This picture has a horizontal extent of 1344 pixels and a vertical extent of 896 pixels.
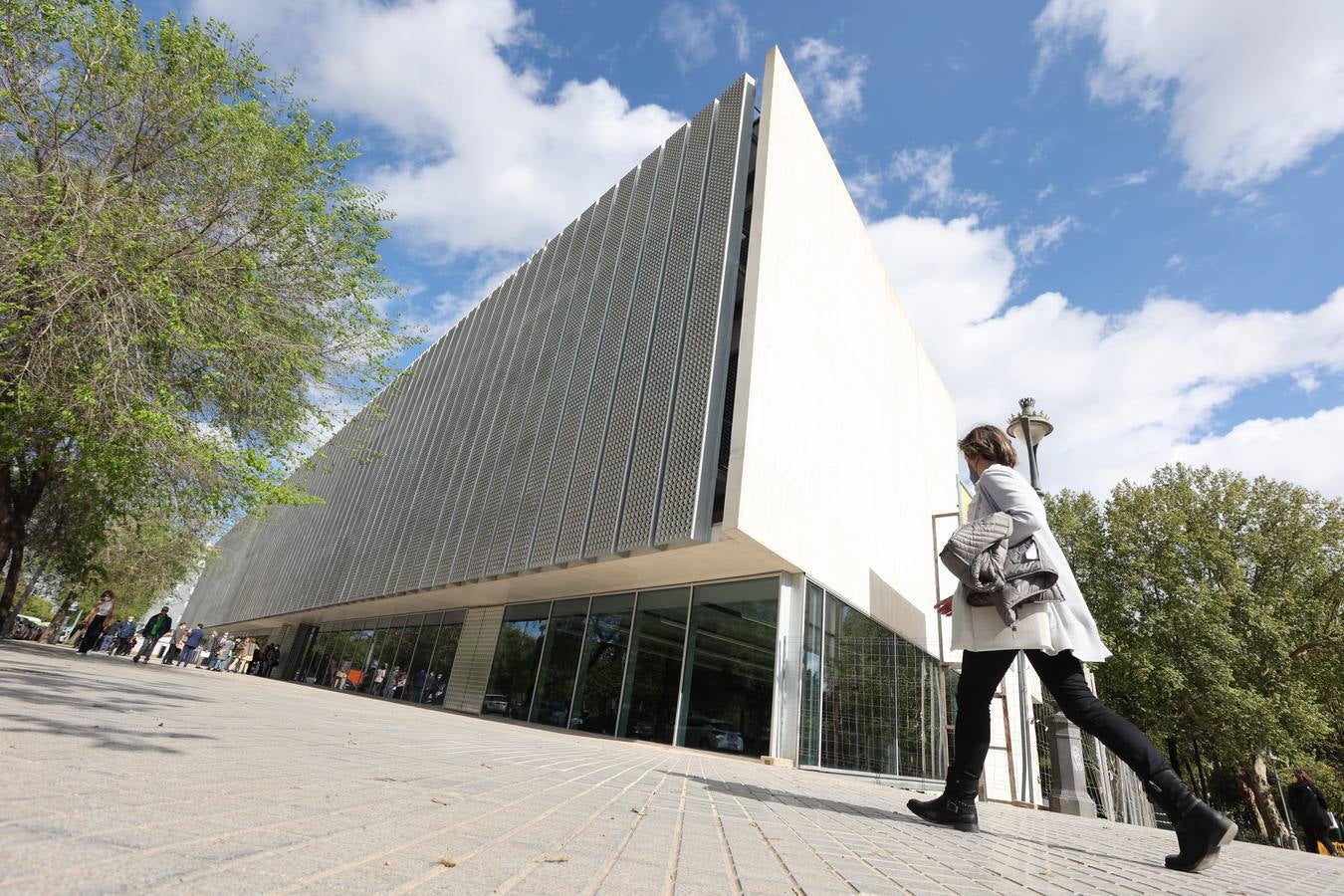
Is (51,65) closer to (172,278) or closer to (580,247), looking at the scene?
(172,278)

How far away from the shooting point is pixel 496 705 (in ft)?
58.6

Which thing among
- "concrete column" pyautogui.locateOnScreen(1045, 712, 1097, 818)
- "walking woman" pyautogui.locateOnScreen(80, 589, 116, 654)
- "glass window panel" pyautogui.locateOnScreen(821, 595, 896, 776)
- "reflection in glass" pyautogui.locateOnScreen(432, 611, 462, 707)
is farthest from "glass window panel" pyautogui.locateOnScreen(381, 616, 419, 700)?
"concrete column" pyautogui.locateOnScreen(1045, 712, 1097, 818)

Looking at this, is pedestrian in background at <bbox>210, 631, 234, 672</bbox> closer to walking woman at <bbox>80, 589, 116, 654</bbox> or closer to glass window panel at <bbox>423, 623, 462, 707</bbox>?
walking woman at <bbox>80, 589, 116, 654</bbox>

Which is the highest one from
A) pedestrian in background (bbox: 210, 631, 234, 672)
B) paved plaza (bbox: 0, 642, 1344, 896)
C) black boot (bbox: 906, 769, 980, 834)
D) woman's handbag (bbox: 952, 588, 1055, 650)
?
woman's handbag (bbox: 952, 588, 1055, 650)

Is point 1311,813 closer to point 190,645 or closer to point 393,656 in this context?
point 393,656

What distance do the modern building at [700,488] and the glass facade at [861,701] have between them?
0.25ft

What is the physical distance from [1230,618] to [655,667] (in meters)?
23.8

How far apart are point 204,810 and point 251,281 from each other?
29.7 ft

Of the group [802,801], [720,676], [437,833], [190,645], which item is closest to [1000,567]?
[802,801]

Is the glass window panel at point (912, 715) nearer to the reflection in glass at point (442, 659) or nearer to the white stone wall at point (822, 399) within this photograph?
the white stone wall at point (822, 399)

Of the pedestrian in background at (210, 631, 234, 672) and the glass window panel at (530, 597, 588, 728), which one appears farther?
the pedestrian in background at (210, 631, 234, 672)

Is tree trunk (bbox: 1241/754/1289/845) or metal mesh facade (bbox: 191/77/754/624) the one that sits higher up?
metal mesh facade (bbox: 191/77/754/624)

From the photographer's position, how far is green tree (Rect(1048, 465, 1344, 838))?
904 inches

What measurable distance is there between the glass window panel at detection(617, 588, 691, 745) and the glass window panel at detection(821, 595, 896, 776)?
2998 mm
